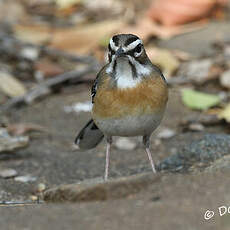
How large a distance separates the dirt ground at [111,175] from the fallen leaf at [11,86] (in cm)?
28

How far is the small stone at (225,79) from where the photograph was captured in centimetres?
817

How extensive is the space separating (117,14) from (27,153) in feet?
16.9

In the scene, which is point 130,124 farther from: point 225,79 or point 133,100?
point 225,79

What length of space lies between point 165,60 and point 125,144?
84.8 inches

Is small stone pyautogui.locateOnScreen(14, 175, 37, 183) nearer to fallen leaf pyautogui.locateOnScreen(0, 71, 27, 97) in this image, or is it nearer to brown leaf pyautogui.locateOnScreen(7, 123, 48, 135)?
brown leaf pyautogui.locateOnScreen(7, 123, 48, 135)

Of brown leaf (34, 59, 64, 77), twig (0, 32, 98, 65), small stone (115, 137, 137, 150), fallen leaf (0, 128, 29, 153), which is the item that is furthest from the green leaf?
fallen leaf (0, 128, 29, 153)

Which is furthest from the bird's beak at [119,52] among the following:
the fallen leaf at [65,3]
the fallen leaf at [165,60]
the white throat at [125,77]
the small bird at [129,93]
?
the fallen leaf at [65,3]

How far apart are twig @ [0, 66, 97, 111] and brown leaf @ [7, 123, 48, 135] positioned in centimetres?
57

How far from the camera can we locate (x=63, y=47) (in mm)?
9625

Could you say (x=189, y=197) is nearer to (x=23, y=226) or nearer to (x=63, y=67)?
(x=23, y=226)

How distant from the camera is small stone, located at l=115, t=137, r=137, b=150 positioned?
698 cm

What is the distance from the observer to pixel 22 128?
23.6 feet

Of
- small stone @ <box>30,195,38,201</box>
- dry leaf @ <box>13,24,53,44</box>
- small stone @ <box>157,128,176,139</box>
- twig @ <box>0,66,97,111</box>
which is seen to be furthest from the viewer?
dry leaf @ <box>13,24,53,44</box>

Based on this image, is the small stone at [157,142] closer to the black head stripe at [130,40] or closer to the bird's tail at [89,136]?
the bird's tail at [89,136]
